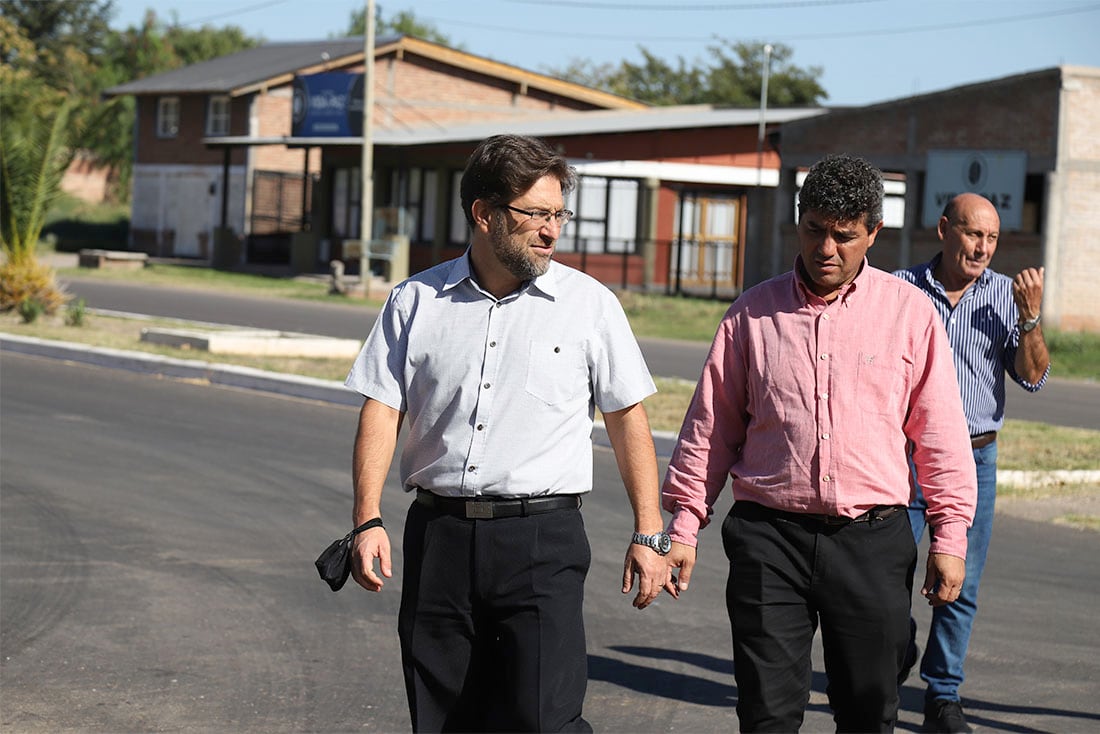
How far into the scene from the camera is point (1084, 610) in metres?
7.98

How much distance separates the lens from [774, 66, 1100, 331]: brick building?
29.0 m

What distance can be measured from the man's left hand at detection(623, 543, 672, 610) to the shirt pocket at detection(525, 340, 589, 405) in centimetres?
46

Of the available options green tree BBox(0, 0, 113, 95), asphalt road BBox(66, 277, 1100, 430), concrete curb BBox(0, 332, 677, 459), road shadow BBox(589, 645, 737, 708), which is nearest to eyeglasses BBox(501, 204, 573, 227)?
road shadow BBox(589, 645, 737, 708)

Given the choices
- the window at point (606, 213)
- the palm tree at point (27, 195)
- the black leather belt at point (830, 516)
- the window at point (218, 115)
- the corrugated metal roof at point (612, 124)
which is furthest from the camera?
the window at point (218, 115)

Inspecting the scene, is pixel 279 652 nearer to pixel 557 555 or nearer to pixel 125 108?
pixel 557 555

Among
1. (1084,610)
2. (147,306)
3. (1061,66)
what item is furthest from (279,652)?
(1061,66)

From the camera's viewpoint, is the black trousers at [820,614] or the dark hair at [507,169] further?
the black trousers at [820,614]

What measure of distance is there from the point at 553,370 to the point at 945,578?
47.2 inches

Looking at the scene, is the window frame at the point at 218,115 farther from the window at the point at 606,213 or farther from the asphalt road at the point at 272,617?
the asphalt road at the point at 272,617

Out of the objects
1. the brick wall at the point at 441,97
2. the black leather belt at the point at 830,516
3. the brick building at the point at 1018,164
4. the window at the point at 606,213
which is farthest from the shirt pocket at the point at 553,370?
the brick wall at the point at 441,97

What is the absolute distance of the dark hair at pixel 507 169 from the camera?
13.7ft

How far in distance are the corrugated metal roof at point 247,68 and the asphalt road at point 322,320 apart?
13535 mm

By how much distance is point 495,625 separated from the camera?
4.16 meters

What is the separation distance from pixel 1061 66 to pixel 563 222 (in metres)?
26.6
